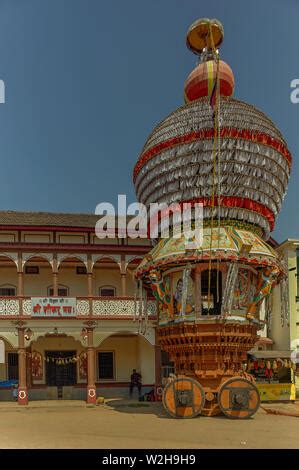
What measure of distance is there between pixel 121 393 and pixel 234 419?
35.9 ft

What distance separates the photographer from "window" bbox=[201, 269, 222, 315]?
18.9 m

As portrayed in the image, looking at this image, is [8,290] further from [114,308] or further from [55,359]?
[114,308]

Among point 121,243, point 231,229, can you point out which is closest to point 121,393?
point 121,243

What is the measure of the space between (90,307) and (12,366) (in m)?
6.36

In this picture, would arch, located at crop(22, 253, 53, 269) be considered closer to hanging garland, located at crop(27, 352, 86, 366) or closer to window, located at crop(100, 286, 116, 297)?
window, located at crop(100, 286, 116, 297)

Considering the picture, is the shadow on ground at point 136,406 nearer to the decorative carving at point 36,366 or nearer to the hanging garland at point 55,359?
the hanging garland at point 55,359

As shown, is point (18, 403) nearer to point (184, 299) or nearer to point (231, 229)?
point (184, 299)

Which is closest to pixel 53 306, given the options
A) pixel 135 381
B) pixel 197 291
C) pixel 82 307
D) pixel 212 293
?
pixel 82 307

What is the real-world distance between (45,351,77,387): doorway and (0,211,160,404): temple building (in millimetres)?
51

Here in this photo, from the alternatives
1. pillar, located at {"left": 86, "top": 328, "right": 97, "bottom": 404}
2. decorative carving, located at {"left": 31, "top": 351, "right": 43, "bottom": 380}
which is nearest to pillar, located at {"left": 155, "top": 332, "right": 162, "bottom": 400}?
pillar, located at {"left": 86, "top": 328, "right": 97, "bottom": 404}

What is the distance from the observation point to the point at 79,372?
27.5 metres

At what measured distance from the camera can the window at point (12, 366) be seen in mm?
27125

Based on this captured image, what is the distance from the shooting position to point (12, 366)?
27.2 metres
